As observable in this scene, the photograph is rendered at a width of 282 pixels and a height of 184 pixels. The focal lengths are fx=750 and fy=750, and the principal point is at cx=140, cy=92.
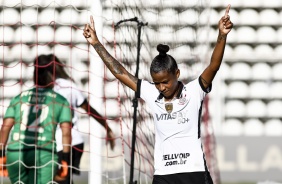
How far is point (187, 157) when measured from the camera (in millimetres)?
4512

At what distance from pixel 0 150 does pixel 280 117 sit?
1044 centimetres

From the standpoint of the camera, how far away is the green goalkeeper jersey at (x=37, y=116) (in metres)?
6.45

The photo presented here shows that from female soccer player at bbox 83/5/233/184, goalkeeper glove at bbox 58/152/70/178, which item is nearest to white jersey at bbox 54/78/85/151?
goalkeeper glove at bbox 58/152/70/178

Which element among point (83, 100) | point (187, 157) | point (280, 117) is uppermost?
point (280, 117)

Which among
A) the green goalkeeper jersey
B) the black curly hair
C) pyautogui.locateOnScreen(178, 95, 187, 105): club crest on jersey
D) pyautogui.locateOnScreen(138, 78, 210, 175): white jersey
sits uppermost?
the green goalkeeper jersey

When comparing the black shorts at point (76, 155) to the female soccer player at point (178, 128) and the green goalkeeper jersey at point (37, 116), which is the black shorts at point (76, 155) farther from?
the female soccer player at point (178, 128)

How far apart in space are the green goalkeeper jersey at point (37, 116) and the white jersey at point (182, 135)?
205cm

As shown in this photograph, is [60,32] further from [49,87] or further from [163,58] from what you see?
[163,58]

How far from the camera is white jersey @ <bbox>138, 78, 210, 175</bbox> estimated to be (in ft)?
14.8

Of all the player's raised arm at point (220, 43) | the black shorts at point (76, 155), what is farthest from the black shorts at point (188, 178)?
the black shorts at point (76, 155)

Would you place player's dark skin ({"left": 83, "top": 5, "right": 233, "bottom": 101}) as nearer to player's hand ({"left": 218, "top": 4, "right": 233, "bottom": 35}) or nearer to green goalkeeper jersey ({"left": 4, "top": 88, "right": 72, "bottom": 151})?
player's hand ({"left": 218, "top": 4, "right": 233, "bottom": 35})

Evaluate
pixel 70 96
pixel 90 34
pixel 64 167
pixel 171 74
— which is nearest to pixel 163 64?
pixel 171 74

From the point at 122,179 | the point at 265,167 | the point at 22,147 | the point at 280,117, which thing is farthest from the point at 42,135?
the point at 280,117

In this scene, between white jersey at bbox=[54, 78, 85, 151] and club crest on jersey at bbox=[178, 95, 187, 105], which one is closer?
club crest on jersey at bbox=[178, 95, 187, 105]
